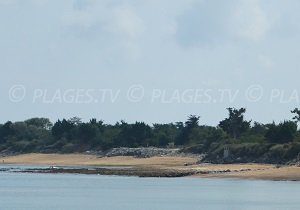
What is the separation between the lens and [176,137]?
511 ft

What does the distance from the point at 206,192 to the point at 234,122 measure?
59899 mm

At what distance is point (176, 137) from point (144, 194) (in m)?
83.0

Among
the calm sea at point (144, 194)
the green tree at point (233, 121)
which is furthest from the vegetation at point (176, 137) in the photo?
the calm sea at point (144, 194)

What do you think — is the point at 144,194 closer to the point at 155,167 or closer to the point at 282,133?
the point at 282,133

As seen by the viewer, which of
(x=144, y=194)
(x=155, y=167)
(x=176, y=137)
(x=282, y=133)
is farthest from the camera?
(x=176, y=137)

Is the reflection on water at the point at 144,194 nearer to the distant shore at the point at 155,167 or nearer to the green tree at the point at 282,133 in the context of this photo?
the distant shore at the point at 155,167

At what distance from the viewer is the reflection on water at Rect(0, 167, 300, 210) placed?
6362 centimetres

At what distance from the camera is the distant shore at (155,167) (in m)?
90.0

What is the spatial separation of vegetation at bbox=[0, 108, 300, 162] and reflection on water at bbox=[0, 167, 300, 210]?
751 inches

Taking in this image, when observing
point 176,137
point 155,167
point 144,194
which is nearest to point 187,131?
point 176,137

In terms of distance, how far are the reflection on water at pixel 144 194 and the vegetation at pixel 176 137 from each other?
751 inches

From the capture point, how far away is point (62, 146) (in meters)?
164

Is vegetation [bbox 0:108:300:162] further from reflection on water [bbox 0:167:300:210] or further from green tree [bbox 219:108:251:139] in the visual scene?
reflection on water [bbox 0:167:300:210]

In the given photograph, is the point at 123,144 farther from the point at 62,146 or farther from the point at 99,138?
the point at 62,146
